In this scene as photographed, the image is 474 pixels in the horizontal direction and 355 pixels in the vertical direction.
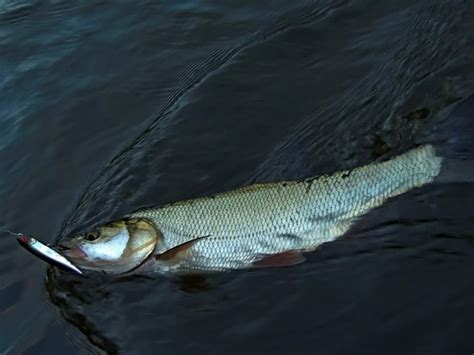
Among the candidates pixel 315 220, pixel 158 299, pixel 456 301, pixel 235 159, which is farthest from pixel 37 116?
pixel 456 301

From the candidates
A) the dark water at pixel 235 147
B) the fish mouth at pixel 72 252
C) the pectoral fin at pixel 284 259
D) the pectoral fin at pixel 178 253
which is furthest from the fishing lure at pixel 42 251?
the pectoral fin at pixel 284 259

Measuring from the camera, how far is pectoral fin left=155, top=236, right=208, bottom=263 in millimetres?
5426

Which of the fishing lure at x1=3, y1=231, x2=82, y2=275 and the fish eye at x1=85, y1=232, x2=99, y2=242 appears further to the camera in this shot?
the fish eye at x1=85, y1=232, x2=99, y2=242

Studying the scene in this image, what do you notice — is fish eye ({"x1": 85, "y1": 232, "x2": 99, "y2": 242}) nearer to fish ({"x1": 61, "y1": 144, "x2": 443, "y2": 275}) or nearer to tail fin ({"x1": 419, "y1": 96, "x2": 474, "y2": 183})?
fish ({"x1": 61, "y1": 144, "x2": 443, "y2": 275})

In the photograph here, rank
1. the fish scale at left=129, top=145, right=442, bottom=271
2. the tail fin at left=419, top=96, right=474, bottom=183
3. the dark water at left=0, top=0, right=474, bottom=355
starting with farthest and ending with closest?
the tail fin at left=419, top=96, right=474, bottom=183
the fish scale at left=129, top=145, right=442, bottom=271
the dark water at left=0, top=0, right=474, bottom=355

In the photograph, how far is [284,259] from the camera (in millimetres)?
5387

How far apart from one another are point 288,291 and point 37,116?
13.2 ft

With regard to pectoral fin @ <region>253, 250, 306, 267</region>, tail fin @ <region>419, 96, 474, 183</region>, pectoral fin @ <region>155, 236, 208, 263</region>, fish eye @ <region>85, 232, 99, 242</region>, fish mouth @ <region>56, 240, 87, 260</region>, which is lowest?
pectoral fin @ <region>253, 250, 306, 267</region>

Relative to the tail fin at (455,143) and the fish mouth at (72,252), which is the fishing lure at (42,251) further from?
the tail fin at (455,143)

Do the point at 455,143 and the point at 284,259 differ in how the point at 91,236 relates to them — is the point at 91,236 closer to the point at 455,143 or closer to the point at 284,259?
the point at 284,259

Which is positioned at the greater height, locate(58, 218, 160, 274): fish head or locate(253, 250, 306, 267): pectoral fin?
locate(58, 218, 160, 274): fish head

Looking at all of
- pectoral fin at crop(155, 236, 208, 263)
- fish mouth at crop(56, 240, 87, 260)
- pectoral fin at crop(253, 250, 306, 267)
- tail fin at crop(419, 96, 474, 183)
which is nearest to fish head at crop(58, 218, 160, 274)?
fish mouth at crop(56, 240, 87, 260)

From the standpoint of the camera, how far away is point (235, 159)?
6.61 metres

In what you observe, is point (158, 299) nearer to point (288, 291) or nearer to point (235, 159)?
point (288, 291)
